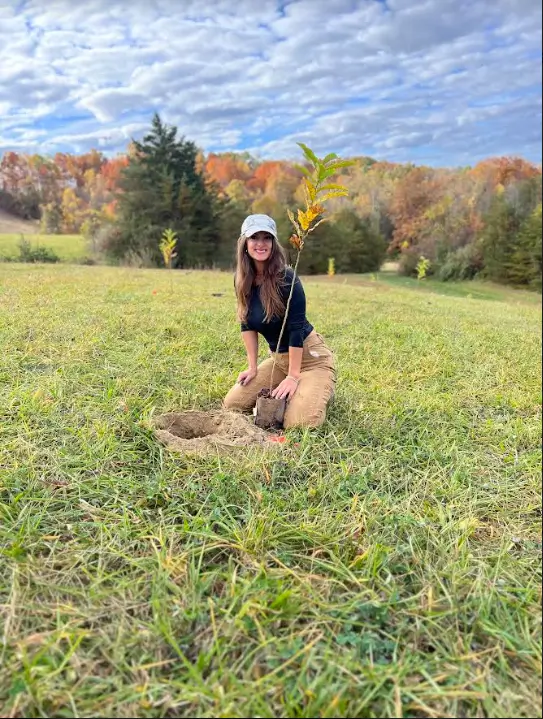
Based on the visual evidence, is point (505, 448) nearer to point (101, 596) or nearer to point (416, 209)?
point (101, 596)

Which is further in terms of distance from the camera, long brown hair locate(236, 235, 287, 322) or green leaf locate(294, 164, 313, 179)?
long brown hair locate(236, 235, 287, 322)

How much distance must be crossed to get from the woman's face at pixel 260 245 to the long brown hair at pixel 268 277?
0.05 metres

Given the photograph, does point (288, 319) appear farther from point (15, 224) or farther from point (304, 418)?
point (15, 224)

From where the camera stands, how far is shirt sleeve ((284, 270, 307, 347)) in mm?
2826

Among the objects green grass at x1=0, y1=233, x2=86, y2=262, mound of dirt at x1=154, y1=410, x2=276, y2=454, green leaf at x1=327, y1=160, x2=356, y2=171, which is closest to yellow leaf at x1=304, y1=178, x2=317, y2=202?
green leaf at x1=327, y1=160, x2=356, y2=171

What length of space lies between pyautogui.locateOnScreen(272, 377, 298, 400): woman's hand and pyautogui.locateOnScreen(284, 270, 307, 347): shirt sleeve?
232 mm

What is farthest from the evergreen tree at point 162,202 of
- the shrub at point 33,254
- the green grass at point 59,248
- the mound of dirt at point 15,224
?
the mound of dirt at point 15,224

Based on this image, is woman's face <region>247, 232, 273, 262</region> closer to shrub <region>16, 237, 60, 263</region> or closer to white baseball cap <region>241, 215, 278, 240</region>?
white baseball cap <region>241, 215, 278, 240</region>

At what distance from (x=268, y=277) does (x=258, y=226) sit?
33cm

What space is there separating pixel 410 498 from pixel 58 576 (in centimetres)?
143

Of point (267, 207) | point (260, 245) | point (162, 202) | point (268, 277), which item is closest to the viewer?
point (260, 245)

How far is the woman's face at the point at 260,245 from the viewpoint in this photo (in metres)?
2.66

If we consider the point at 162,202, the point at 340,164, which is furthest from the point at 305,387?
the point at 162,202

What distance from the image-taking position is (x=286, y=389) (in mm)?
2828
